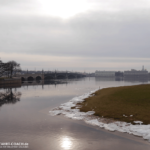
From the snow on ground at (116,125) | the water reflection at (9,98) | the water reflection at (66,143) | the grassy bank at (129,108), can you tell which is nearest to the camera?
the water reflection at (66,143)

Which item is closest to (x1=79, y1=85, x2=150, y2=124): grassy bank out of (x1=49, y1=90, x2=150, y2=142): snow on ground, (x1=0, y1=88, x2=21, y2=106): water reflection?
(x1=49, y1=90, x2=150, y2=142): snow on ground

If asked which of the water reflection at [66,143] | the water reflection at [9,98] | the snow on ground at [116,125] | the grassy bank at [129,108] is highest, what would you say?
the grassy bank at [129,108]

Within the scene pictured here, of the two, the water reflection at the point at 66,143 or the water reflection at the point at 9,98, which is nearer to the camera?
the water reflection at the point at 66,143

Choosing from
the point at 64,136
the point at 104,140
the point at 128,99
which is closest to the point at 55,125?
the point at 64,136

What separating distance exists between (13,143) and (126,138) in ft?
36.5

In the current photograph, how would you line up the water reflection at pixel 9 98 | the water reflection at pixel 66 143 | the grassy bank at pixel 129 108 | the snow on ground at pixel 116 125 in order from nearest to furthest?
A: the water reflection at pixel 66 143 < the snow on ground at pixel 116 125 < the grassy bank at pixel 129 108 < the water reflection at pixel 9 98

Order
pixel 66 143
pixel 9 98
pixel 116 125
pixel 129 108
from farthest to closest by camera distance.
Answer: pixel 9 98, pixel 129 108, pixel 116 125, pixel 66 143

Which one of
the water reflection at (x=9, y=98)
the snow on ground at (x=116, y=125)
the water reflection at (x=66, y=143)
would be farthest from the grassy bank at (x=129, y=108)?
the water reflection at (x=9, y=98)

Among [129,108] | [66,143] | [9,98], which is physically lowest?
[9,98]

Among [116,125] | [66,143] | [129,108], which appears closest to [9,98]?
[129,108]

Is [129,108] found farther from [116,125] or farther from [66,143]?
[66,143]

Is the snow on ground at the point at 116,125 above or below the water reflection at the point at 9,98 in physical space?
above

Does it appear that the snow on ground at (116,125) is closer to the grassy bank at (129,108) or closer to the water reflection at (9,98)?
the grassy bank at (129,108)

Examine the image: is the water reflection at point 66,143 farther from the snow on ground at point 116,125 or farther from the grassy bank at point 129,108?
the grassy bank at point 129,108
